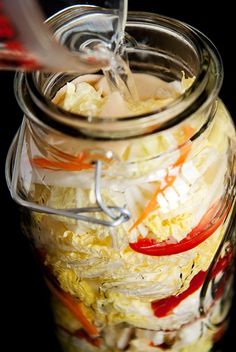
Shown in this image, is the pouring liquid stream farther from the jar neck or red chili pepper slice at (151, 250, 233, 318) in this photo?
red chili pepper slice at (151, 250, 233, 318)

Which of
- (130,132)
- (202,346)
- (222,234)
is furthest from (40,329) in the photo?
(130,132)

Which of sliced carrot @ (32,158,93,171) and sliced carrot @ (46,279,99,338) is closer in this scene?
sliced carrot @ (32,158,93,171)

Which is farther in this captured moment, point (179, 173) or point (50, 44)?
point (179, 173)

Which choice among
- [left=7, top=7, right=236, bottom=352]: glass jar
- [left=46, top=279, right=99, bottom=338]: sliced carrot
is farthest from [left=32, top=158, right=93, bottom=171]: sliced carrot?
[left=46, top=279, right=99, bottom=338]: sliced carrot

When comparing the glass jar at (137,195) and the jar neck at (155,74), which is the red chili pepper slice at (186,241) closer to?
the glass jar at (137,195)

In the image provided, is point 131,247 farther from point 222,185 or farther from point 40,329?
point 40,329

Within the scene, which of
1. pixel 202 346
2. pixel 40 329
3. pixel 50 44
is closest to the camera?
pixel 50 44

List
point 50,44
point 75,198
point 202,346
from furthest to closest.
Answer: point 202,346, point 75,198, point 50,44
